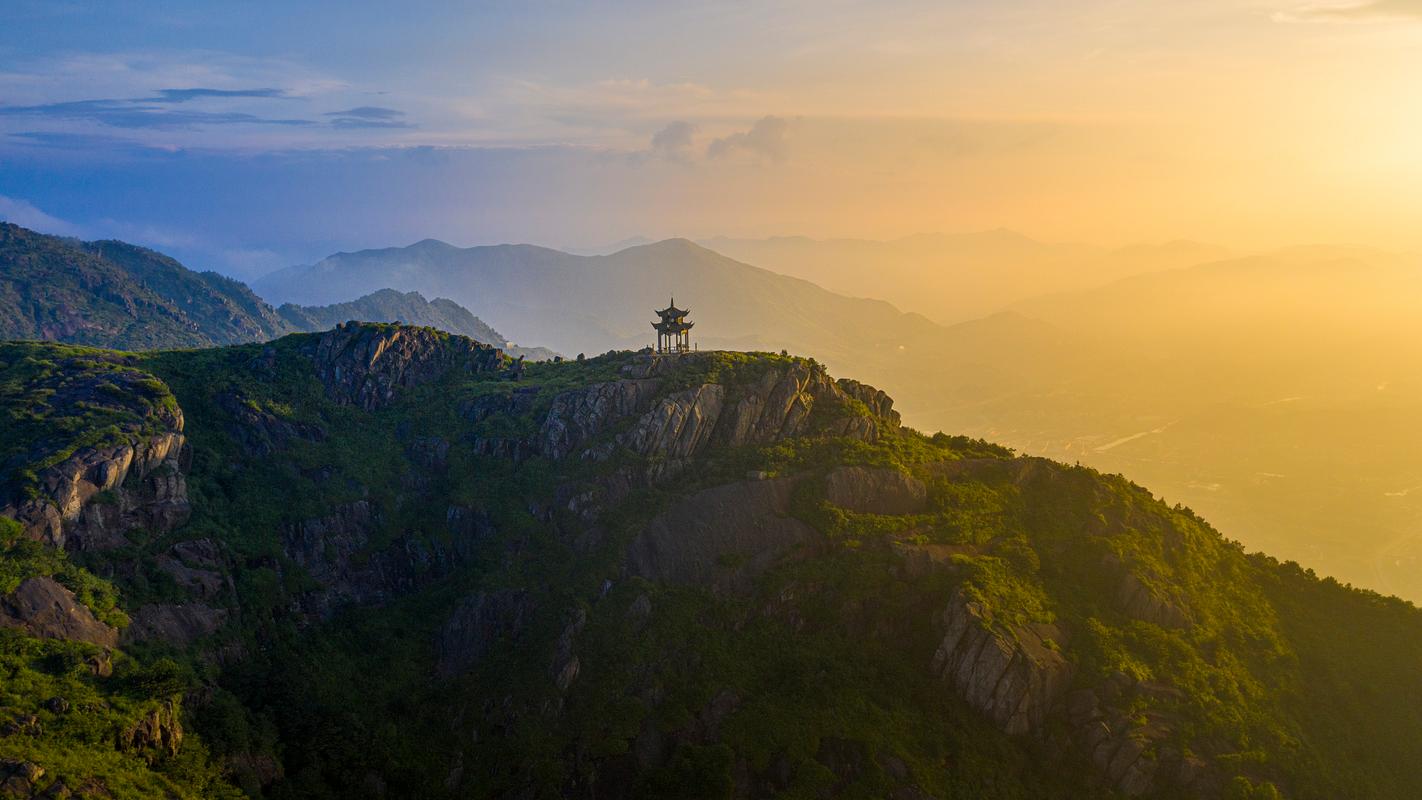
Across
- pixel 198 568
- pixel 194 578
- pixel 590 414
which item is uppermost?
pixel 590 414

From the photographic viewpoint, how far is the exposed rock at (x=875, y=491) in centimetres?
6769

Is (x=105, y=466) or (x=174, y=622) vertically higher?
(x=105, y=466)

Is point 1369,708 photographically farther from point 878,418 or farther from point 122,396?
point 122,396

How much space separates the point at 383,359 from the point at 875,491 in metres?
59.4

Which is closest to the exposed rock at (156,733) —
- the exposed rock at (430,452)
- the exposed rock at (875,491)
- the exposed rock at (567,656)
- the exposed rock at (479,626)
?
the exposed rock at (479,626)

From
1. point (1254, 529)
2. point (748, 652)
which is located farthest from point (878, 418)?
point (1254, 529)

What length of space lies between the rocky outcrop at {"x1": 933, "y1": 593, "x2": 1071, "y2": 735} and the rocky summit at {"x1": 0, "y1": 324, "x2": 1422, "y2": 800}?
0.69ft

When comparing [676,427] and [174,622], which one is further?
[676,427]

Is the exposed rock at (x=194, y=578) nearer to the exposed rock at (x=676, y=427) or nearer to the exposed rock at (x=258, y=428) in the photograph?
the exposed rock at (x=258, y=428)

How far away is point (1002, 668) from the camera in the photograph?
53.7m

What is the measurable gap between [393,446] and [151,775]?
43649 millimetres

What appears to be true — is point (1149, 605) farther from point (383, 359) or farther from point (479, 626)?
point (383, 359)

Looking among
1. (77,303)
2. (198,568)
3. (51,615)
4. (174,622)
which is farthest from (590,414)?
(77,303)

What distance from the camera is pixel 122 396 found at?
227ft
